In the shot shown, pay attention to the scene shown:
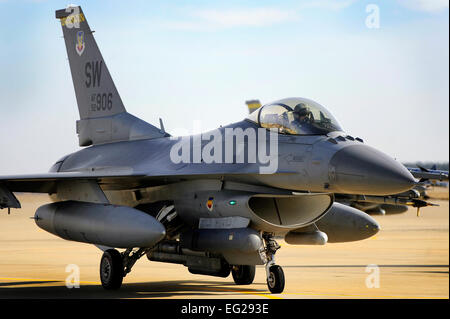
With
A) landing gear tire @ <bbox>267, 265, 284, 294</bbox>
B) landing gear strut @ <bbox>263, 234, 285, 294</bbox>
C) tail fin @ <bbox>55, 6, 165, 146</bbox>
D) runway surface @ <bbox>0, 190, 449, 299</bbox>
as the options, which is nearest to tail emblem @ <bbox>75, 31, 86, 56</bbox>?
tail fin @ <bbox>55, 6, 165, 146</bbox>

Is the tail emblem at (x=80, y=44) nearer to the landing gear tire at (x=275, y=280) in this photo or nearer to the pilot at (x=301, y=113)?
the pilot at (x=301, y=113)

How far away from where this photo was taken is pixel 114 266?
11.9 metres

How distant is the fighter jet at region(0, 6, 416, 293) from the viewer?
10375mm

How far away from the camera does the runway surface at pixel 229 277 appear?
37.4 feet

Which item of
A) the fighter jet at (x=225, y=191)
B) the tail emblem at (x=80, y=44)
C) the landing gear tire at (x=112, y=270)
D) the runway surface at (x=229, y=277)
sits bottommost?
the runway surface at (x=229, y=277)

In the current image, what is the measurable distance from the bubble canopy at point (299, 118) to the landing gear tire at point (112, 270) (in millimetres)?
3122

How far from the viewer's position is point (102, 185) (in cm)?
1278

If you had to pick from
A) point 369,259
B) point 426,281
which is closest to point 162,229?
point 426,281

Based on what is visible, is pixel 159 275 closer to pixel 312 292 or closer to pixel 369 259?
pixel 312 292

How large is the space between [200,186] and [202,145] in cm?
65

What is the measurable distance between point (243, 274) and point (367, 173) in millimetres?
3761

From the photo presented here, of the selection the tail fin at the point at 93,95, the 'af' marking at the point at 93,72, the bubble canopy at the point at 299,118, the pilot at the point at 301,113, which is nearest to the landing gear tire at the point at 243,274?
the bubble canopy at the point at 299,118

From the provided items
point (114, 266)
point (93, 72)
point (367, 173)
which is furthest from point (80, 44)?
point (367, 173)

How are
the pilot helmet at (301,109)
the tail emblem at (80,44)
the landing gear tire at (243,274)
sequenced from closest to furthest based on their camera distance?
the pilot helmet at (301,109) → the landing gear tire at (243,274) → the tail emblem at (80,44)
